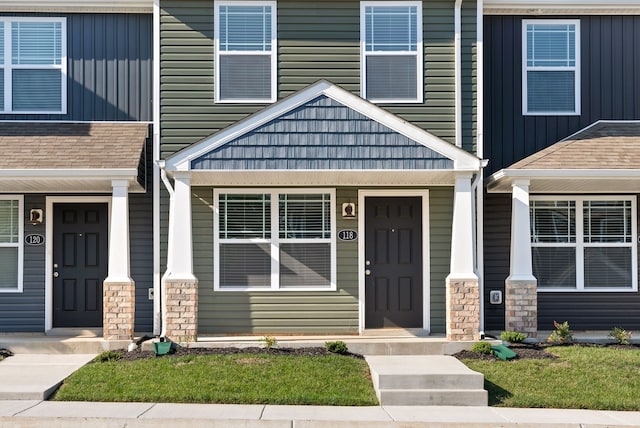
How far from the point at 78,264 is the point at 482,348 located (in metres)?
6.61

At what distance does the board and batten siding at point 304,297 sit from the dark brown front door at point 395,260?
0.81 feet

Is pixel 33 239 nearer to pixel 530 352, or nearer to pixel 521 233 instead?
pixel 521 233

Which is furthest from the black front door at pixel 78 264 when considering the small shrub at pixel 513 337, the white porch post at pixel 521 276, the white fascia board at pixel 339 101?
the white porch post at pixel 521 276

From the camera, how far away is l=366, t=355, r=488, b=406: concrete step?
25.2ft

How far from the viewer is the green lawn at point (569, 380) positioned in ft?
25.2

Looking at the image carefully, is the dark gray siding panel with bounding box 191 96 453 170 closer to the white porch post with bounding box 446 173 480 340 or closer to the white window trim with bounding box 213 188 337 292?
the white porch post with bounding box 446 173 480 340

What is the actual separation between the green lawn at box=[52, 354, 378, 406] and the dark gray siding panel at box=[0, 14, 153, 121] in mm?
4448

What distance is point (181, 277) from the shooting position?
376 inches

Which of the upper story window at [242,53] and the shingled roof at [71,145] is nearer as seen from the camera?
the shingled roof at [71,145]

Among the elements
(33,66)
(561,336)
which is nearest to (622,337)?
(561,336)

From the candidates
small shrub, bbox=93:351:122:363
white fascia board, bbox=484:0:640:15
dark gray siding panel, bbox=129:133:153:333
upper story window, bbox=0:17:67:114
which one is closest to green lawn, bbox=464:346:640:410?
small shrub, bbox=93:351:122:363

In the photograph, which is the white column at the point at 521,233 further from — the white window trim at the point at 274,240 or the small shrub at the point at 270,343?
the small shrub at the point at 270,343

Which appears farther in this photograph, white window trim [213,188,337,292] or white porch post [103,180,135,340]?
white window trim [213,188,337,292]

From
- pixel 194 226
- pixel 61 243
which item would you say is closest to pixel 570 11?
pixel 194 226
